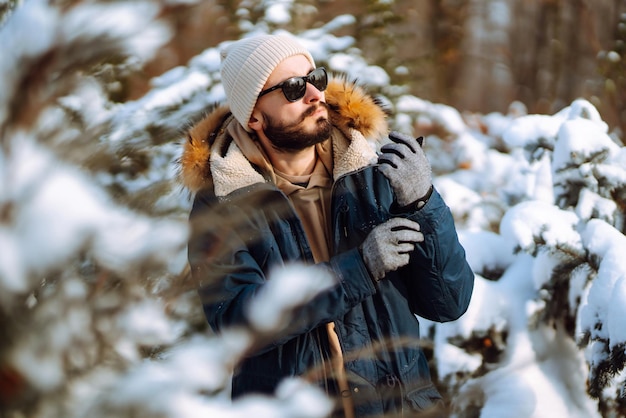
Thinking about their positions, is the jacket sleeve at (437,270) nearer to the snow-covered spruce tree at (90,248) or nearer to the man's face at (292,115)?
the man's face at (292,115)

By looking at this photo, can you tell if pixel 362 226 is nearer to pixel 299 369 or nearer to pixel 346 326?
pixel 346 326

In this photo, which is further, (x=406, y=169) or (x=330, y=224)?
(x=330, y=224)

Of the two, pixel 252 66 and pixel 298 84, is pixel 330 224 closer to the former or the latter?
pixel 298 84

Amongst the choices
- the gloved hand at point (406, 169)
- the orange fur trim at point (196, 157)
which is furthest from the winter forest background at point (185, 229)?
the gloved hand at point (406, 169)

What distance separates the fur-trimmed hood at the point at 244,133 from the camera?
6.82ft

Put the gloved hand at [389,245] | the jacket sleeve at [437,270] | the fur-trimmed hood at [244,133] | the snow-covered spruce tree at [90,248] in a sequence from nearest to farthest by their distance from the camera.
A: the snow-covered spruce tree at [90,248], the gloved hand at [389,245], the jacket sleeve at [437,270], the fur-trimmed hood at [244,133]

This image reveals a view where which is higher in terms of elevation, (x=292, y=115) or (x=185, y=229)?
(x=185, y=229)

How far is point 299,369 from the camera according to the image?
6.28ft

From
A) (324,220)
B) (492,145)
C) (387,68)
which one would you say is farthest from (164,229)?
(492,145)

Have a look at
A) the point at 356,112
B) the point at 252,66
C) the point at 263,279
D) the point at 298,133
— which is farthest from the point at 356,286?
the point at 252,66

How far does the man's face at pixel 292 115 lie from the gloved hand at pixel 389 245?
0.41 m

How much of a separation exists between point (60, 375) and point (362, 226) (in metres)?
1.23

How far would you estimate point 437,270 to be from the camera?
200 cm

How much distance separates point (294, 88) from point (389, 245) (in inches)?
25.0
